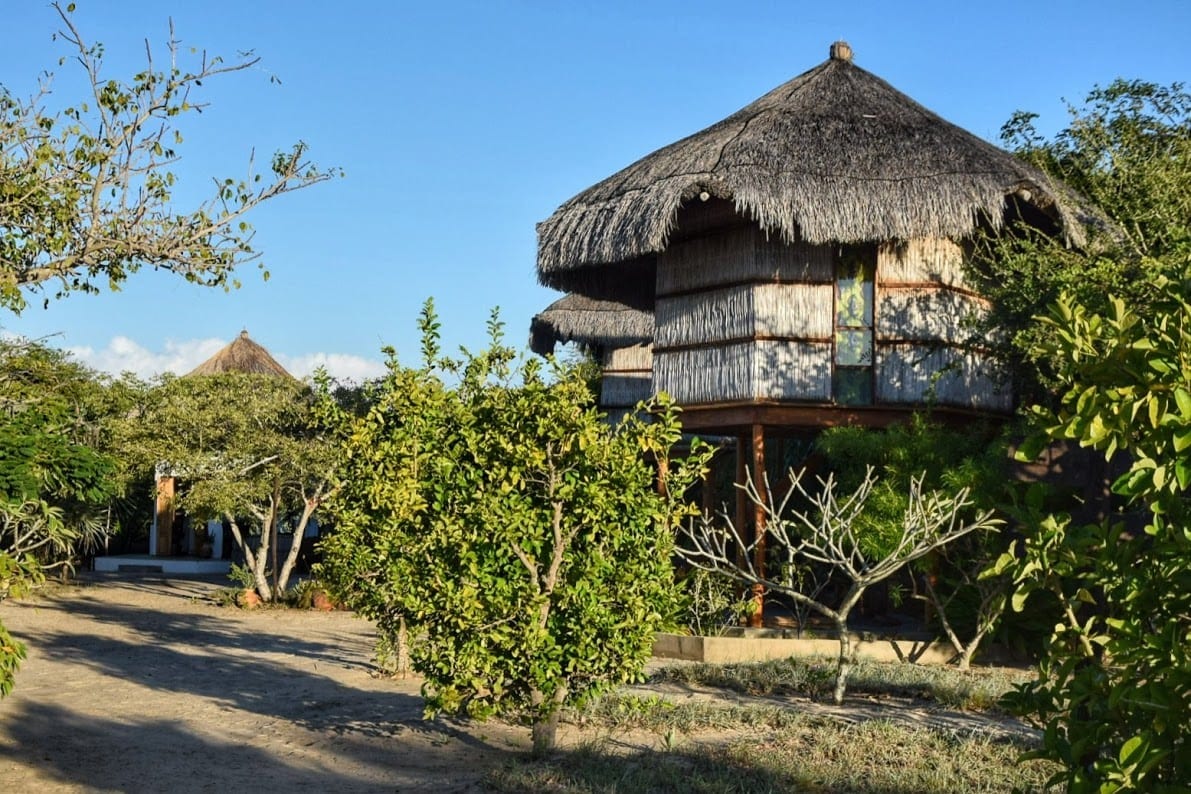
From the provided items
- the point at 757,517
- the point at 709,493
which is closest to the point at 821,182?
the point at 757,517

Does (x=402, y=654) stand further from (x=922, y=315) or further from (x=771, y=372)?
(x=922, y=315)

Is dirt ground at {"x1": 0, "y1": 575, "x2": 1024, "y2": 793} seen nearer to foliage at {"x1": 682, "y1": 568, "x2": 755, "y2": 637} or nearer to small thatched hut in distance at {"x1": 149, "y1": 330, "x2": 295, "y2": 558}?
foliage at {"x1": 682, "y1": 568, "x2": 755, "y2": 637}

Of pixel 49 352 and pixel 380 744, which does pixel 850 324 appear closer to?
pixel 380 744

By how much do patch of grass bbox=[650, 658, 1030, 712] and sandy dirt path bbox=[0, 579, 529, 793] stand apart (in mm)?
2366

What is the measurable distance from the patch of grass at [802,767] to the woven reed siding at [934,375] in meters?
7.08

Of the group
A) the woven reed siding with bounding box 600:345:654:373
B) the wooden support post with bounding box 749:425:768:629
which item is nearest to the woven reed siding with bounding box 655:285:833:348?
the wooden support post with bounding box 749:425:768:629

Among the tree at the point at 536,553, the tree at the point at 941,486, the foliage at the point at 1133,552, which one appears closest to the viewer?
the foliage at the point at 1133,552

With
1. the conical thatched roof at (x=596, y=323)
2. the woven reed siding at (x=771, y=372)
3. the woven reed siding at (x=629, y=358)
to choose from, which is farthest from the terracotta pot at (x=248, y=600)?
the woven reed siding at (x=629, y=358)

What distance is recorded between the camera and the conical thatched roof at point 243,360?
3075 cm

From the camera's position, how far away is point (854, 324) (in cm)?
1445

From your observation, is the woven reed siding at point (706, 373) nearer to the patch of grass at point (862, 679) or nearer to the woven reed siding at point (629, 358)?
the patch of grass at point (862, 679)

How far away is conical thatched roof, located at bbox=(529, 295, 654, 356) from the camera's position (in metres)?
24.8

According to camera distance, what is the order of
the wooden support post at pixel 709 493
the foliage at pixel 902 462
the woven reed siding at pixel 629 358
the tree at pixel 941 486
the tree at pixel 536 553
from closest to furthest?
the tree at pixel 536 553 → the tree at pixel 941 486 → the foliage at pixel 902 462 → the wooden support post at pixel 709 493 → the woven reed siding at pixel 629 358

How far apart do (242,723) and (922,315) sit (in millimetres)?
8807
